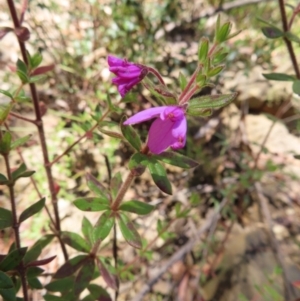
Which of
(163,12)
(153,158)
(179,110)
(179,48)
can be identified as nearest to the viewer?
(179,110)

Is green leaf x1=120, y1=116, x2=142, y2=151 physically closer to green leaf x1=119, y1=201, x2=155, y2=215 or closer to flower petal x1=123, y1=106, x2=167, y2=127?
flower petal x1=123, y1=106, x2=167, y2=127

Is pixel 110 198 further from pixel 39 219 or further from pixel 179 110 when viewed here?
pixel 39 219

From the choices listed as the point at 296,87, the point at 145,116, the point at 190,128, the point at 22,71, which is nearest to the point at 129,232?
the point at 145,116

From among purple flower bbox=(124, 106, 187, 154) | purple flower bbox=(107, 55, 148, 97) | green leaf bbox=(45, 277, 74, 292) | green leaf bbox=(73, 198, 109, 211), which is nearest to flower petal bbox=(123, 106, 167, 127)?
purple flower bbox=(124, 106, 187, 154)

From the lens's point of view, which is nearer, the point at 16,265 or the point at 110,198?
the point at 16,265

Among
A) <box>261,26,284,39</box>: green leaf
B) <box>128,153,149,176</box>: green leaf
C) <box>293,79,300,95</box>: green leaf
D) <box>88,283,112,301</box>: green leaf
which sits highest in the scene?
<box>261,26,284,39</box>: green leaf

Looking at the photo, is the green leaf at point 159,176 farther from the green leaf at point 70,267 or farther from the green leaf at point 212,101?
the green leaf at point 70,267

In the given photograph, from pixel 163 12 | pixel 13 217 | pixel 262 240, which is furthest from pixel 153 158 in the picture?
pixel 163 12
